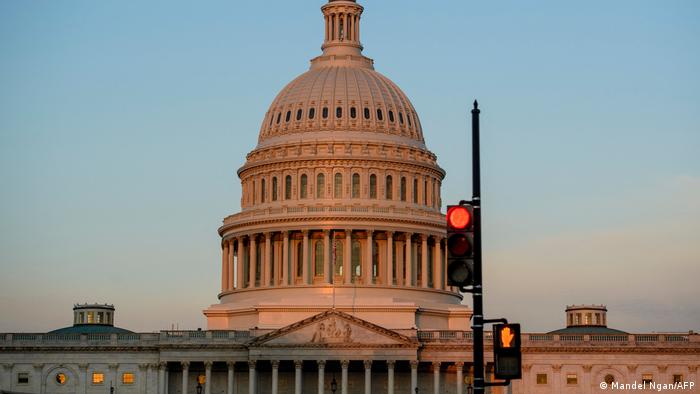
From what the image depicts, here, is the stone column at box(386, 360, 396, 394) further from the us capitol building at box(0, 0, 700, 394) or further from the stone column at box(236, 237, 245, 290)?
the stone column at box(236, 237, 245, 290)

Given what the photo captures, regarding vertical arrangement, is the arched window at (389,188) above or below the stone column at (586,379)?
above

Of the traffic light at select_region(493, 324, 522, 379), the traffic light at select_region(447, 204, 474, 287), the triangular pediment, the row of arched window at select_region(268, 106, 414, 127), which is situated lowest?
the traffic light at select_region(493, 324, 522, 379)

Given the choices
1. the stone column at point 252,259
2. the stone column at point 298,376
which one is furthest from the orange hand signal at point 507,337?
the stone column at point 252,259

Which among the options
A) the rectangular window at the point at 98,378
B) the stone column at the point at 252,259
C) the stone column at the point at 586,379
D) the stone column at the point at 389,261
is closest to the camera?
the stone column at the point at 586,379

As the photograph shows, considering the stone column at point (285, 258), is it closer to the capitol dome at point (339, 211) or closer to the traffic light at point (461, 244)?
the capitol dome at point (339, 211)

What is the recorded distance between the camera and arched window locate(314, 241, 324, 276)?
160 metres

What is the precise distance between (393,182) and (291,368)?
2726 cm

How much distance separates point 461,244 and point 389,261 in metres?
127

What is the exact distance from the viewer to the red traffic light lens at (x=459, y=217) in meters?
32.1

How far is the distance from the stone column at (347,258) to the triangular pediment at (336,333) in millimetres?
13463

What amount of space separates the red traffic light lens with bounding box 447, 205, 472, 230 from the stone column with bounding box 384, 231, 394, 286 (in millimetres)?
125957

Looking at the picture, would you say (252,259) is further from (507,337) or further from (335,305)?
(507,337)

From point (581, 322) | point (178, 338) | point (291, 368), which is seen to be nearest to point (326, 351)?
point (291, 368)

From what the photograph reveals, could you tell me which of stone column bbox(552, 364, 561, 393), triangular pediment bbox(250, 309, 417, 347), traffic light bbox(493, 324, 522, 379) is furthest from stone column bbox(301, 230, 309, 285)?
traffic light bbox(493, 324, 522, 379)
